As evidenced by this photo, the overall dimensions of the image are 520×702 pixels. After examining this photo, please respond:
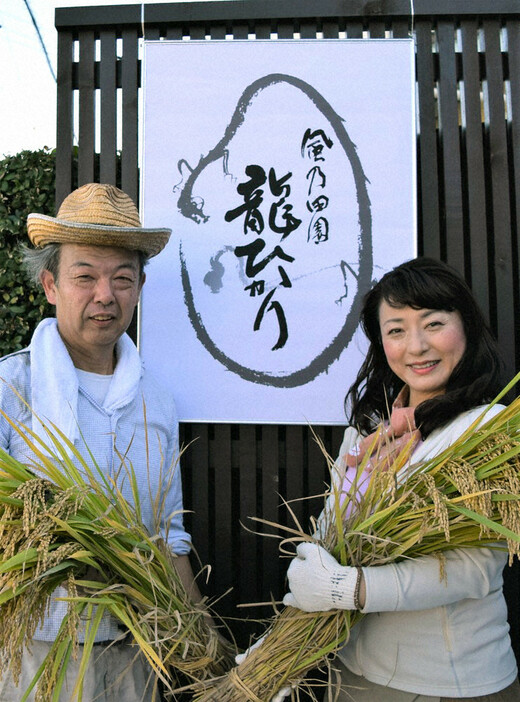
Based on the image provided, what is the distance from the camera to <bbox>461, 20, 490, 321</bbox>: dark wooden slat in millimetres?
2834

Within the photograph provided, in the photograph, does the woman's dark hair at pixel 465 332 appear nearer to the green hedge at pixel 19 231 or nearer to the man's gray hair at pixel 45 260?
the man's gray hair at pixel 45 260

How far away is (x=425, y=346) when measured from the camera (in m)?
A: 2.02

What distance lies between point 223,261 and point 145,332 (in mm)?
448

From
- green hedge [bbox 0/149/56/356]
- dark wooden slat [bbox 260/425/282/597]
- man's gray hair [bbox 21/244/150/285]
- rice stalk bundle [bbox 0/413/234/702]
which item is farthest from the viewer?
green hedge [bbox 0/149/56/356]

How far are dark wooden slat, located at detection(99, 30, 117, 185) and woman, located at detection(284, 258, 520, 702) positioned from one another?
54.2 inches

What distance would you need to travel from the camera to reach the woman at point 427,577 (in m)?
1.65

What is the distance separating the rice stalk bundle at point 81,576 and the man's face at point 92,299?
0.65 meters

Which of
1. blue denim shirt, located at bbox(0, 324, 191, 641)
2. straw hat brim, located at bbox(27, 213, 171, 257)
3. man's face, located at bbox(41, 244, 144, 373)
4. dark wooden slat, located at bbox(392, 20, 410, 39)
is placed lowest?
blue denim shirt, located at bbox(0, 324, 191, 641)

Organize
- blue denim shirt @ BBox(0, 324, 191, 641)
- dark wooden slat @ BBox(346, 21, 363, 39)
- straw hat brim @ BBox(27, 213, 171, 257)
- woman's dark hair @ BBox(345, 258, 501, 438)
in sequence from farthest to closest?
1. dark wooden slat @ BBox(346, 21, 363, 39)
2. straw hat brim @ BBox(27, 213, 171, 257)
3. blue denim shirt @ BBox(0, 324, 191, 641)
4. woman's dark hair @ BBox(345, 258, 501, 438)

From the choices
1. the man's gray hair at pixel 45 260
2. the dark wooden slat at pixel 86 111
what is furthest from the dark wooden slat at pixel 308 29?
the man's gray hair at pixel 45 260

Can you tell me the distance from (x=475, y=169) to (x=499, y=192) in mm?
144

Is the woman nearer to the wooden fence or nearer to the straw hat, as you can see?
the wooden fence

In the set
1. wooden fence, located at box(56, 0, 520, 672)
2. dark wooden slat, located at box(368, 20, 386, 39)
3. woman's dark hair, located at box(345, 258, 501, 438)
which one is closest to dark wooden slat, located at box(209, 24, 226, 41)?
wooden fence, located at box(56, 0, 520, 672)

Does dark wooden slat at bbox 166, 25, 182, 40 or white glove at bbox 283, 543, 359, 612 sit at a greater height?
dark wooden slat at bbox 166, 25, 182, 40
